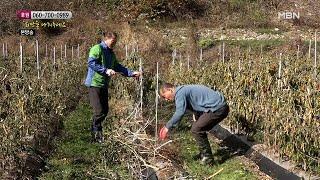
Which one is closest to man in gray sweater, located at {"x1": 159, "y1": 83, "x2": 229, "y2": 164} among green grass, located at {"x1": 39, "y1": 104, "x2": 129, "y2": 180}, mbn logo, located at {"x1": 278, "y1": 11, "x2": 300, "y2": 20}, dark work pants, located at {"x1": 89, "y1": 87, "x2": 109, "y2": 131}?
green grass, located at {"x1": 39, "y1": 104, "x2": 129, "y2": 180}

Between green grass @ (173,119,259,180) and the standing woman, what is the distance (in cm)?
109

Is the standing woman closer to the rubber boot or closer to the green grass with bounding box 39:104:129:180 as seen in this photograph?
the green grass with bounding box 39:104:129:180

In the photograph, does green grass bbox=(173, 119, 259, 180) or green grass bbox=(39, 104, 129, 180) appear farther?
green grass bbox=(173, 119, 259, 180)

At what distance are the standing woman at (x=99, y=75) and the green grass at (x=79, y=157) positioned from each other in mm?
272

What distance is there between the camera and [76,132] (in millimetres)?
7371

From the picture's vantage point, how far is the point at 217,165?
5.87 m

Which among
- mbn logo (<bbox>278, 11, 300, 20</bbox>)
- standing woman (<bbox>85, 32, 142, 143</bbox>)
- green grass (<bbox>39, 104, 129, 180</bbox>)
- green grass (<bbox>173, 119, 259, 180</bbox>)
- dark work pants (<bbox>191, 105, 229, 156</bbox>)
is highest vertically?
mbn logo (<bbox>278, 11, 300, 20</bbox>)

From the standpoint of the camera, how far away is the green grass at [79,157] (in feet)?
15.2

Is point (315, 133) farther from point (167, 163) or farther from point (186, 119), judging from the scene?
point (186, 119)

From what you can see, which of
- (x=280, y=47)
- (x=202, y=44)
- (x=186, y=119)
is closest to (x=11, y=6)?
(x=202, y=44)

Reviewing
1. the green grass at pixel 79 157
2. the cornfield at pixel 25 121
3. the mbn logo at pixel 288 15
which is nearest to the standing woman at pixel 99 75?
the green grass at pixel 79 157

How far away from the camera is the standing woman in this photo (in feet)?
20.7

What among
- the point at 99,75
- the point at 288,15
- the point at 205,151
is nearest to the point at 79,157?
the point at 99,75

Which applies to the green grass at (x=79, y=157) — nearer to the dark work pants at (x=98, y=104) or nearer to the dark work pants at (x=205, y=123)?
the dark work pants at (x=98, y=104)
